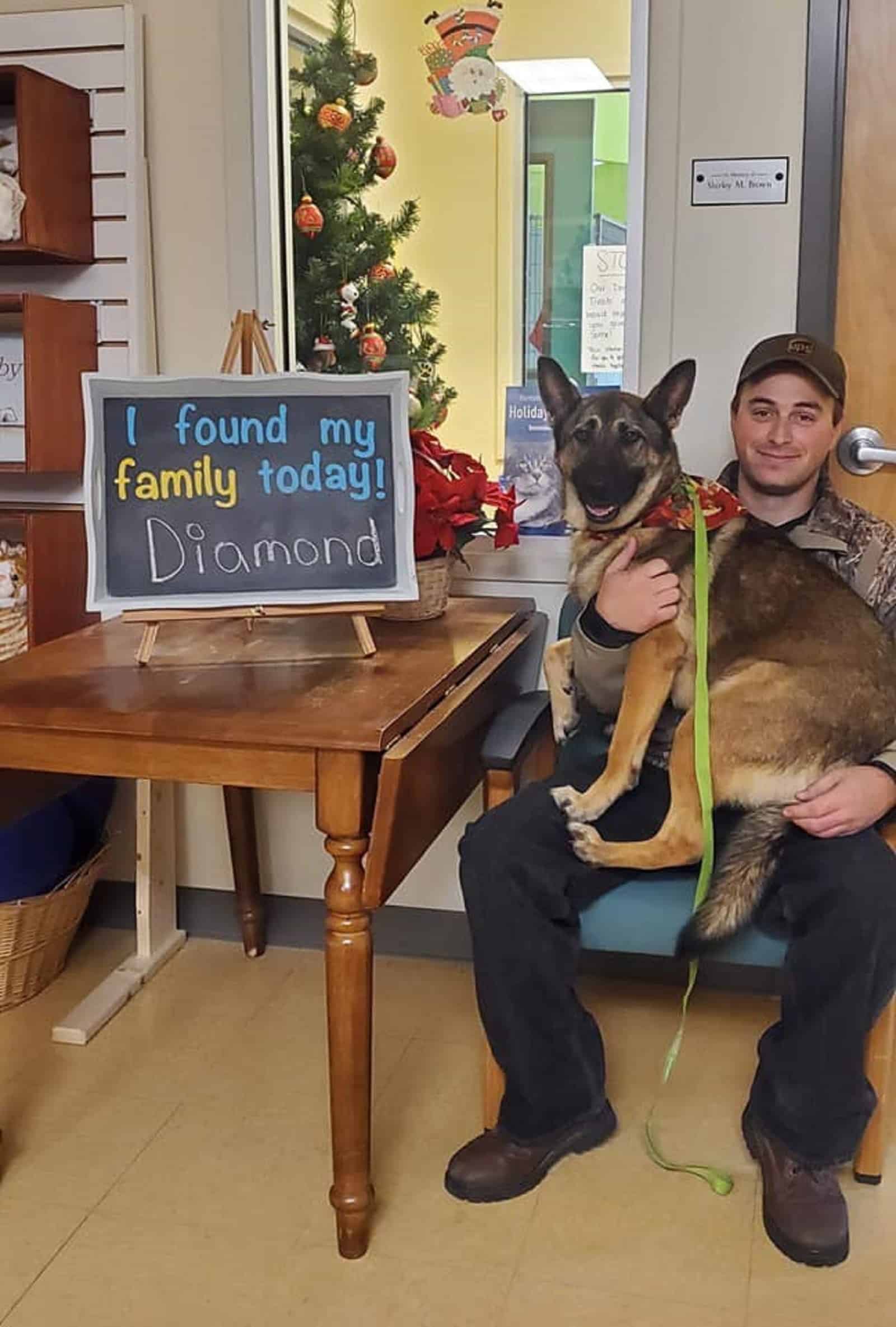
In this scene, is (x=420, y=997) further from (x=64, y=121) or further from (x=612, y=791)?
(x=64, y=121)

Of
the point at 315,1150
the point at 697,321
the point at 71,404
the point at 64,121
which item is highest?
the point at 64,121

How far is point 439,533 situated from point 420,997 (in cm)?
92

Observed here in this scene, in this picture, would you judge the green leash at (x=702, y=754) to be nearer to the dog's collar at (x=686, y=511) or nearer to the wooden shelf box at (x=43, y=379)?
the dog's collar at (x=686, y=511)

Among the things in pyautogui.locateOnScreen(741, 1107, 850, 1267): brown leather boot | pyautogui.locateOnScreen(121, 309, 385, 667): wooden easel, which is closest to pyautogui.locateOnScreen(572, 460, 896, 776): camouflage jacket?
pyautogui.locateOnScreen(121, 309, 385, 667): wooden easel

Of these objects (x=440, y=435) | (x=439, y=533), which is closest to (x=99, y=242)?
(x=440, y=435)

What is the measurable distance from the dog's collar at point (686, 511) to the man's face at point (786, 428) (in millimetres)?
108

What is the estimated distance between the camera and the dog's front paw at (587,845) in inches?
72.2

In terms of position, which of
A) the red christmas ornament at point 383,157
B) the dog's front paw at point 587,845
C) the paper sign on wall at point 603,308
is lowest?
the dog's front paw at point 587,845

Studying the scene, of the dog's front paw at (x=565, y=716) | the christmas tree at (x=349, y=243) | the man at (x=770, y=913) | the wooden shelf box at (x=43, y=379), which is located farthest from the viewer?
the christmas tree at (x=349, y=243)

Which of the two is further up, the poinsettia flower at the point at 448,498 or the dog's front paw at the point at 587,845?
the poinsettia flower at the point at 448,498

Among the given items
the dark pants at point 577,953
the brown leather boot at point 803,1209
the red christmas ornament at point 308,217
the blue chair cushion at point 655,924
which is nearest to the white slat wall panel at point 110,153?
the red christmas ornament at point 308,217

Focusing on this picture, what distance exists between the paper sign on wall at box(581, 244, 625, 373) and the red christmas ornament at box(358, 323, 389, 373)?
16.4 inches

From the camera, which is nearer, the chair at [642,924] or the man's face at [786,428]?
the chair at [642,924]

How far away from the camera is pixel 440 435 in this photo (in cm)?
258
